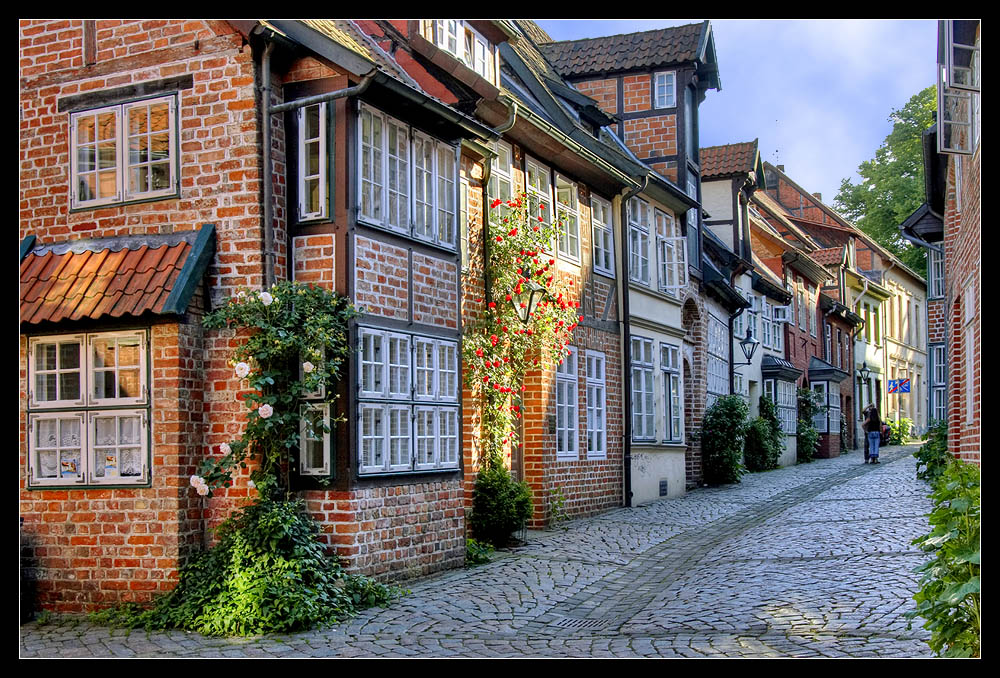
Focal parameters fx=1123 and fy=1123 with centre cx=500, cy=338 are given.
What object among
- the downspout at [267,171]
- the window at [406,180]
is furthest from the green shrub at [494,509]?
the downspout at [267,171]

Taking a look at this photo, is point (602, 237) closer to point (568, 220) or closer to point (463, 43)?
point (568, 220)

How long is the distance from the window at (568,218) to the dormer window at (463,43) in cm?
229

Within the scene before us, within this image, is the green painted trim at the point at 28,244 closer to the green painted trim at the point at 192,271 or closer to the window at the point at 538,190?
the green painted trim at the point at 192,271

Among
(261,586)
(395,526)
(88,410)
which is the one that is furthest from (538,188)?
(261,586)

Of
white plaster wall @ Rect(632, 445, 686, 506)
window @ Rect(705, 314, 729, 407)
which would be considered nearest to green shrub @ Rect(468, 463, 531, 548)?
white plaster wall @ Rect(632, 445, 686, 506)

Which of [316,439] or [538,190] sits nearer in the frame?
[316,439]

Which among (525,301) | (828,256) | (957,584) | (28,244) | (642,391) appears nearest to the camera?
(957,584)

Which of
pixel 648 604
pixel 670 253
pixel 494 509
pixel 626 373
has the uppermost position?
pixel 670 253

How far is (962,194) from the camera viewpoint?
40.1 ft

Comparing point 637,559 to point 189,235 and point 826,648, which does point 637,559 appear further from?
point 189,235

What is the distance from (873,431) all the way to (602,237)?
13.5m

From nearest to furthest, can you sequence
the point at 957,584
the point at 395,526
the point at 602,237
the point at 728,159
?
1. the point at 957,584
2. the point at 395,526
3. the point at 602,237
4. the point at 728,159
